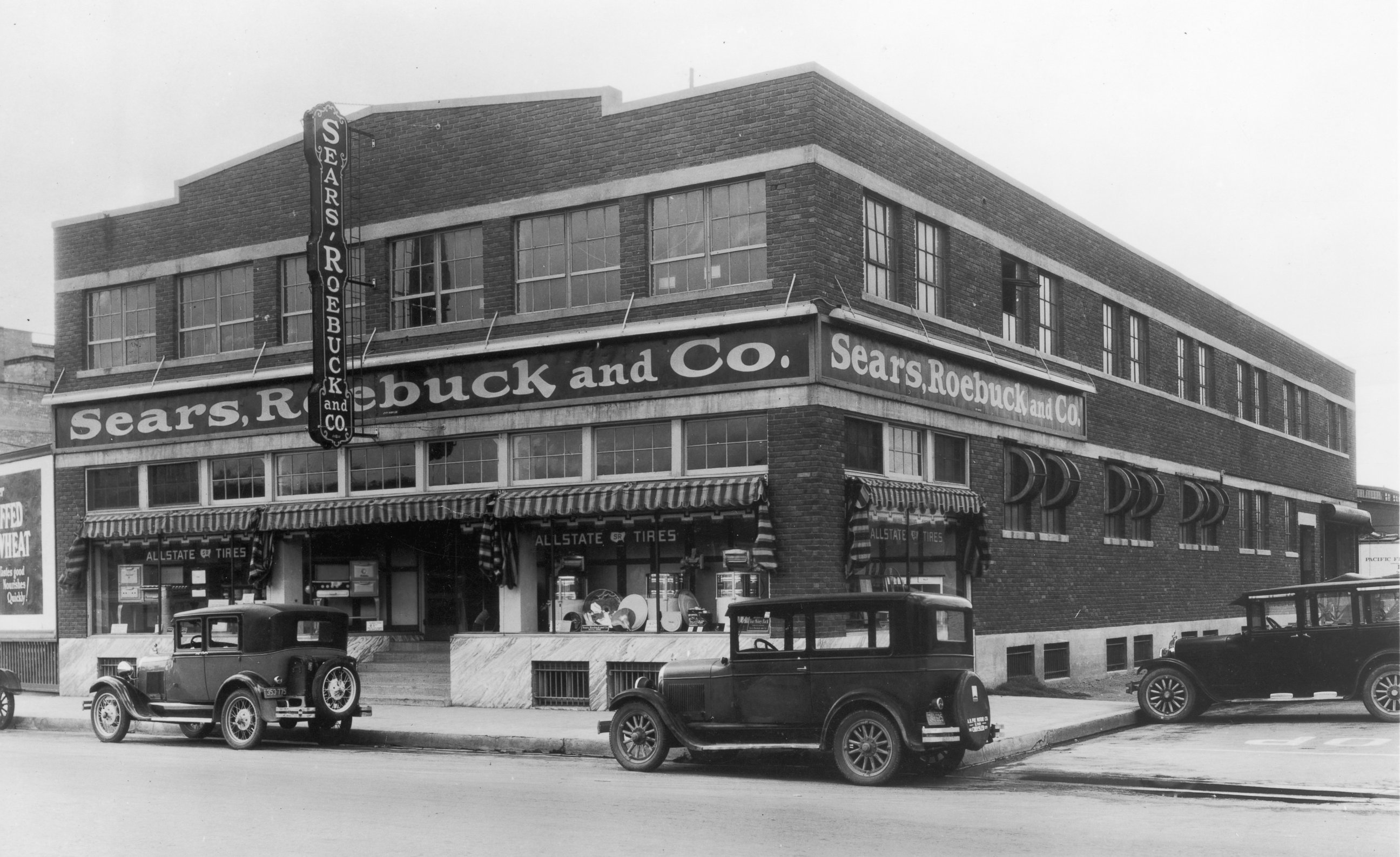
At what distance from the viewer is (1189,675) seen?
18.4 meters

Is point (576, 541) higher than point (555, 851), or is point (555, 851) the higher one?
point (576, 541)

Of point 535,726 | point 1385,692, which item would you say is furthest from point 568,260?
point 1385,692

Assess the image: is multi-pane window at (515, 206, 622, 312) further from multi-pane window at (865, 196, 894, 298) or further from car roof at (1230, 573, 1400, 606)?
car roof at (1230, 573, 1400, 606)

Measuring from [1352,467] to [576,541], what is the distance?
3431cm

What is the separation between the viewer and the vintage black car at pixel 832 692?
43.3ft

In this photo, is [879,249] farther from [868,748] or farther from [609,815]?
[609,815]

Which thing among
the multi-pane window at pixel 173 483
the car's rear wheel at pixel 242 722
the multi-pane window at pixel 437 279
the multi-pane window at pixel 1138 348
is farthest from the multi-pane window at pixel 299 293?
the multi-pane window at pixel 1138 348

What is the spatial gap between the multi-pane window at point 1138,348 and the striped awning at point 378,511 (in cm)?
1528

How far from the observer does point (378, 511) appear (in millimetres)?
22641

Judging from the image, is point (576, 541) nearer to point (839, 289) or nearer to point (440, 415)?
point (440, 415)

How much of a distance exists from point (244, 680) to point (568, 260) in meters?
8.27

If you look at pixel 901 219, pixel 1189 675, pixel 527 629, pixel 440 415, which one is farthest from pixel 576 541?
pixel 1189 675

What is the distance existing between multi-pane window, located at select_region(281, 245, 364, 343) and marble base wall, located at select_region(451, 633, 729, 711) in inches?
259

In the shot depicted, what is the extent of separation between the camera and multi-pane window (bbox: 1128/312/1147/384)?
1176 inches
